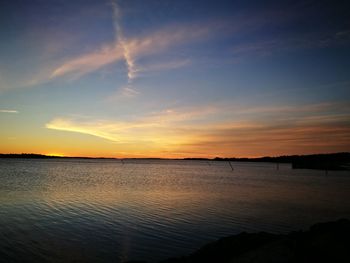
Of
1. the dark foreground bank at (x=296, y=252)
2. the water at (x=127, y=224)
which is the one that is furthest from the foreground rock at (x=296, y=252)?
the water at (x=127, y=224)

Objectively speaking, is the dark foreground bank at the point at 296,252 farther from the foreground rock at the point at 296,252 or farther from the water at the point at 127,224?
the water at the point at 127,224

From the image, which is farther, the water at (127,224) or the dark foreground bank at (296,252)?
the water at (127,224)

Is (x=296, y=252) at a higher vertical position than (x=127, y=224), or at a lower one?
higher

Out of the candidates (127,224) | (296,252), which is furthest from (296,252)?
(127,224)

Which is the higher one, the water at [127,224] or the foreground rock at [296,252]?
the foreground rock at [296,252]

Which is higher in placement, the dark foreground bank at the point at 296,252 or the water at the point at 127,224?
the dark foreground bank at the point at 296,252

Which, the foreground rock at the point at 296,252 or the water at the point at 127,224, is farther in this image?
→ the water at the point at 127,224

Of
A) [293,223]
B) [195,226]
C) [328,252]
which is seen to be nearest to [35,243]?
[195,226]

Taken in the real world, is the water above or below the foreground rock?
below

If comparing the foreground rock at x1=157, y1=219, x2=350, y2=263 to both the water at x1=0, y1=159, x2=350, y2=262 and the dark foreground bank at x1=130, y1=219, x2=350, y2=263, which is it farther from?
the water at x1=0, y1=159, x2=350, y2=262

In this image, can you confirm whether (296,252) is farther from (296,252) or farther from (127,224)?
(127,224)

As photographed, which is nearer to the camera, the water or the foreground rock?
the foreground rock

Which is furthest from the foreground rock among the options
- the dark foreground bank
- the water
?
the water

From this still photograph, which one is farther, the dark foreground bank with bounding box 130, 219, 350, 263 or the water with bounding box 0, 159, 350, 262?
the water with bounding box 0, 159, 350, 262
